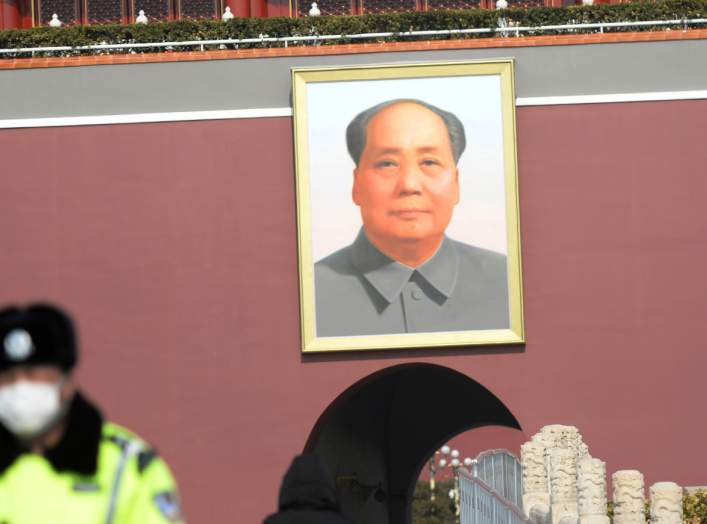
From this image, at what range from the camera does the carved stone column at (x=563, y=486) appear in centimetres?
917

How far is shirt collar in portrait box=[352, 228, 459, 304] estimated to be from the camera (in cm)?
1173

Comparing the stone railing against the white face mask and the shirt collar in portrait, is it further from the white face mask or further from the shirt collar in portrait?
the white face mask

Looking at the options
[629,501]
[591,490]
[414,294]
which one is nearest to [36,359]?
[591,490]

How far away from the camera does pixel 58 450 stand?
104 inches

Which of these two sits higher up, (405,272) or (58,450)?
(405,272)

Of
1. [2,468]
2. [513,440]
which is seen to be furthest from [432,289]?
[2,468]

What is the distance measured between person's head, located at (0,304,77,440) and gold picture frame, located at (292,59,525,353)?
9.00 m

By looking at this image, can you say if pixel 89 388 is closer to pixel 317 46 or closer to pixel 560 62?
pixel 317 46

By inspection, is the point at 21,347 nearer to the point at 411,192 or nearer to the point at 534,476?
the point at 534,476

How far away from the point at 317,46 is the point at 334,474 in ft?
16.7

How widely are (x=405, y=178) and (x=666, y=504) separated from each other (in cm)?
458

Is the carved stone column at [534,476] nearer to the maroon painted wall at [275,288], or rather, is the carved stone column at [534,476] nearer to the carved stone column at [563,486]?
the carved stone column at [563,486]

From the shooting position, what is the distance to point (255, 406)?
11695 millimetres

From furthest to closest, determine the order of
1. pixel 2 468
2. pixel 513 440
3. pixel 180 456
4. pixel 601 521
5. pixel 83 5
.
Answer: pixel 513 440 < pixel 83 5 < pixel 180 456 < pixel 601 521 < pixel 2 468
